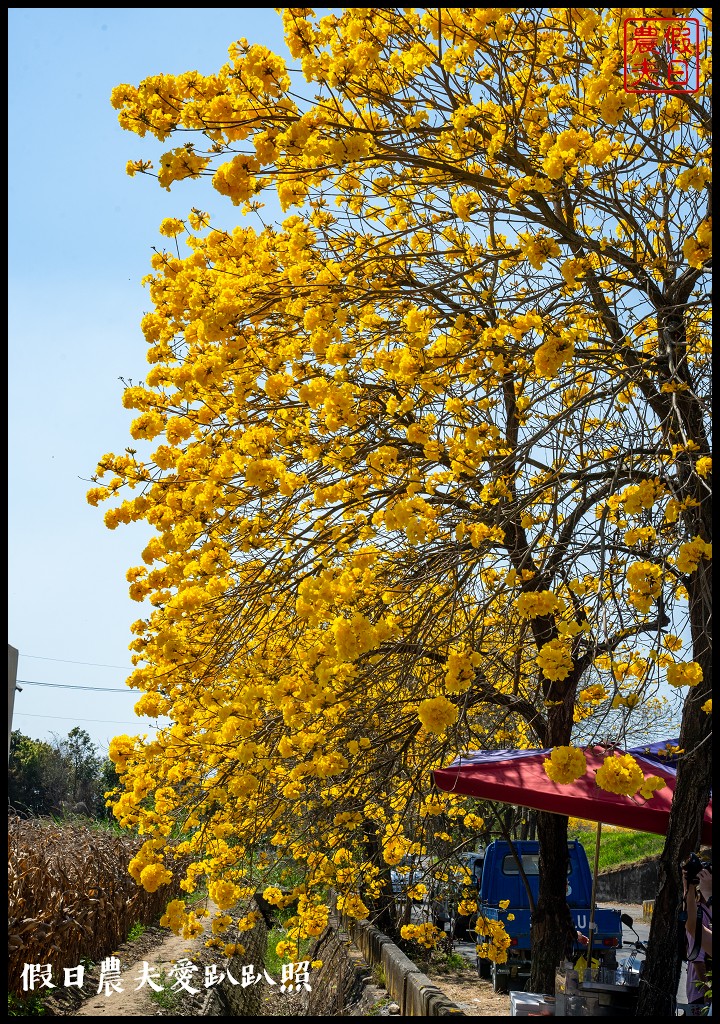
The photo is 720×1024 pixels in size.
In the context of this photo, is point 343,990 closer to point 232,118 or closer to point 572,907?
point 572,907

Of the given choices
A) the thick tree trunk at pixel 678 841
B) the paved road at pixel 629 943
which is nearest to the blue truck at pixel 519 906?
the paved road at pixel 629 943

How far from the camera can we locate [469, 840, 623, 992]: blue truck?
1088cm

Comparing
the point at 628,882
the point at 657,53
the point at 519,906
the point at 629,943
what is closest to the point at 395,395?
the point at 657,53

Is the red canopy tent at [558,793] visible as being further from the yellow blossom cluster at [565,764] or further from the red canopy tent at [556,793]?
the yellow blossom cluster at [565,764]

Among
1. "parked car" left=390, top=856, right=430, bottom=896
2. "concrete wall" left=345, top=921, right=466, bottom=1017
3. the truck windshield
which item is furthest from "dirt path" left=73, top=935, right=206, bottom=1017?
the truck windshield

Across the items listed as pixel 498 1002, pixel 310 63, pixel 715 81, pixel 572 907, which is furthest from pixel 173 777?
pixel 572 907

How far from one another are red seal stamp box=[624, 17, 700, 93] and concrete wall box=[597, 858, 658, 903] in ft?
73.4

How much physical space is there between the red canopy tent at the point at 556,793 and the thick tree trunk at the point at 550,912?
68.8 inches

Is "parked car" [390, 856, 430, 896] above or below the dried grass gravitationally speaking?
above

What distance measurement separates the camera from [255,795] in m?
6.44

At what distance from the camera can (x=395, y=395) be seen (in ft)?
18.2

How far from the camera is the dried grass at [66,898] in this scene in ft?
32.6

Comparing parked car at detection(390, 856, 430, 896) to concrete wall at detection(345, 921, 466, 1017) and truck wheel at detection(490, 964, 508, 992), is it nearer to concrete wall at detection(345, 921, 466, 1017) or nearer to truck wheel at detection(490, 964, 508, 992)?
concrete wall at detection(345, 921, 466, 1017)

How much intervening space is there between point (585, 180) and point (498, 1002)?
27.3 ft
